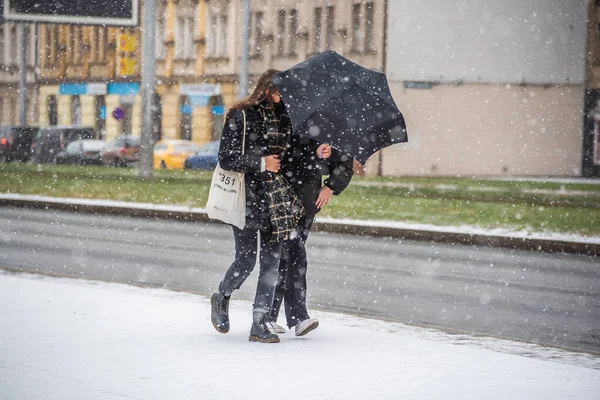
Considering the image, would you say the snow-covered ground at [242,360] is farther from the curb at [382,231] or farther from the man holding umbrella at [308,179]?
the curb at [382,231]

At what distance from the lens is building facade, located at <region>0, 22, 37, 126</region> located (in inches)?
2406

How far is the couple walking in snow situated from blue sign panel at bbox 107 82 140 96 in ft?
158

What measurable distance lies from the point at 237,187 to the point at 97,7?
6900mm

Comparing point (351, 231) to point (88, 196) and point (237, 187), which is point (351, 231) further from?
point (237, 187)

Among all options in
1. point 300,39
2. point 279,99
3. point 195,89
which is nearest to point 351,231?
point 279,99

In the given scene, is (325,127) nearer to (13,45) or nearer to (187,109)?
(187,109)

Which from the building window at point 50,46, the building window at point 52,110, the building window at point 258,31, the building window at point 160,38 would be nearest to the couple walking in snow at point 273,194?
the building window at point 258,31

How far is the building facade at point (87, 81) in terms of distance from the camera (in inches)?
2179

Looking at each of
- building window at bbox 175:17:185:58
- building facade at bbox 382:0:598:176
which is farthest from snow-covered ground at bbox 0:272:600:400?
building window at bbox 175:17:185:58

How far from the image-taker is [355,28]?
4262cm

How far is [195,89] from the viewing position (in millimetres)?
50531

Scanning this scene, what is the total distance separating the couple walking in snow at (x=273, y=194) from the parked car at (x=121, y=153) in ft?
126

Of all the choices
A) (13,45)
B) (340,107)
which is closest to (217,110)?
(13,45)

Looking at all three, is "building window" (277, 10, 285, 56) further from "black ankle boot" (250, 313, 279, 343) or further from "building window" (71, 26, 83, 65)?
"black ankle boot" (250, 313, 279, 343)
